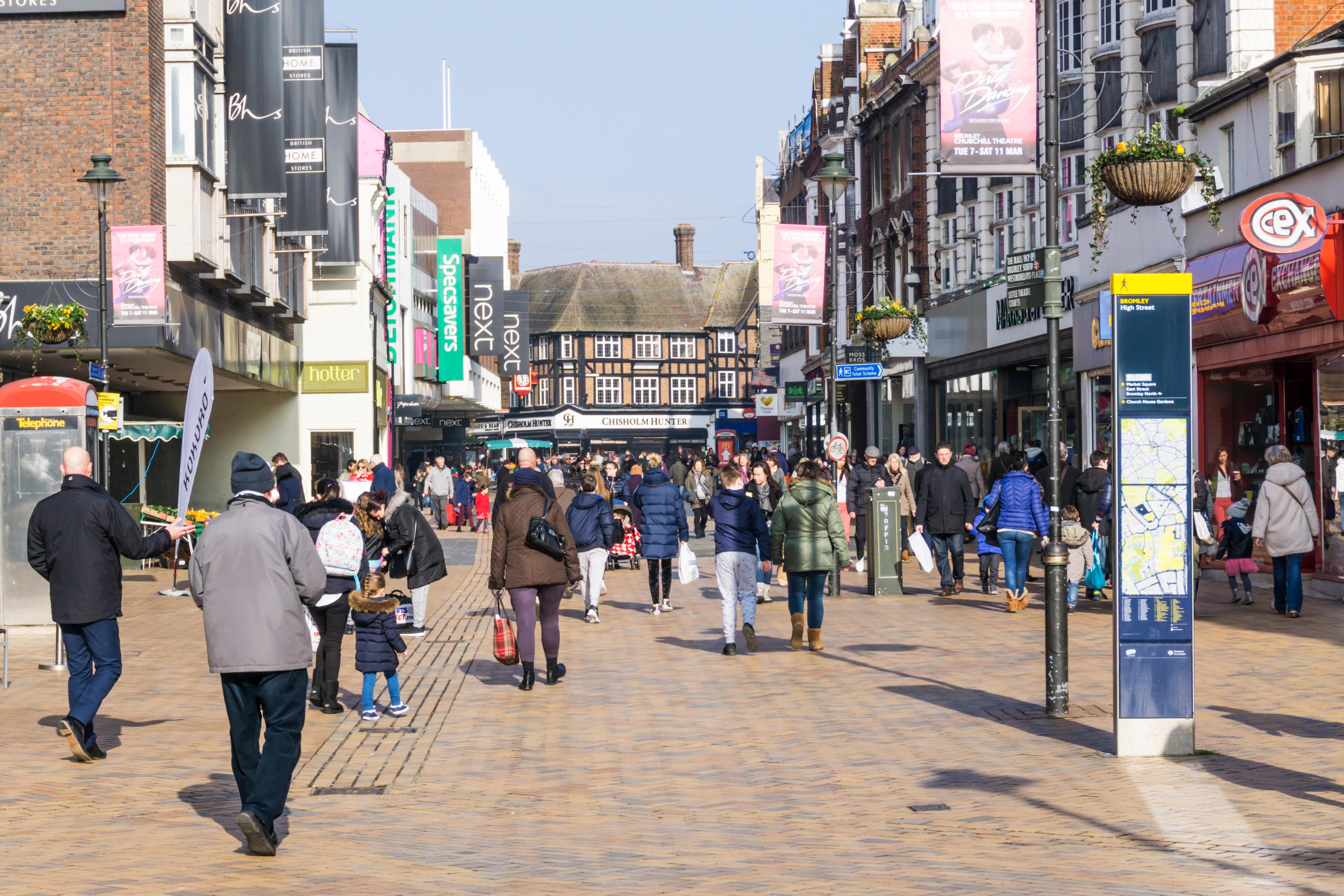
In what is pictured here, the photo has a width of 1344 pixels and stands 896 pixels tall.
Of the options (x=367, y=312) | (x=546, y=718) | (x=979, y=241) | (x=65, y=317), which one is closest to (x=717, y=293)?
(x=367, y=312)

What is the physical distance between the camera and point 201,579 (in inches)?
301

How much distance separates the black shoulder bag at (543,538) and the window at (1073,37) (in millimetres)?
19664

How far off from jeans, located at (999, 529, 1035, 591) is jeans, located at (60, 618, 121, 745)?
10.3 m

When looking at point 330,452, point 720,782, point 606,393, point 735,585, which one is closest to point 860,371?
point 735,585

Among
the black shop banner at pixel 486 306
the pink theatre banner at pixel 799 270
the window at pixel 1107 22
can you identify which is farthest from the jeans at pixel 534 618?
the black shop banner at pixel 486 306

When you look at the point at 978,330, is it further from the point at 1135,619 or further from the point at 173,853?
the point at 173,853

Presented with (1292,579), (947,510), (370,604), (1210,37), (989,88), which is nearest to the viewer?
(370,604)

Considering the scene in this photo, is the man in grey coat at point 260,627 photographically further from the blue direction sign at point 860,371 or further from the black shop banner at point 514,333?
the black shop banner at point 514,333

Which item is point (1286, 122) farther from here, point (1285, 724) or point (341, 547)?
point (341, 547)

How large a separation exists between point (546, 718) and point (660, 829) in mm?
3759

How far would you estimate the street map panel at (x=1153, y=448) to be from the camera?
9.45 meters

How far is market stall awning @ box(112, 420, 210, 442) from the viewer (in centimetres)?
2538

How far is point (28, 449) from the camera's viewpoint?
1739 cm

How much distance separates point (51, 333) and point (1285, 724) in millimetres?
18078
